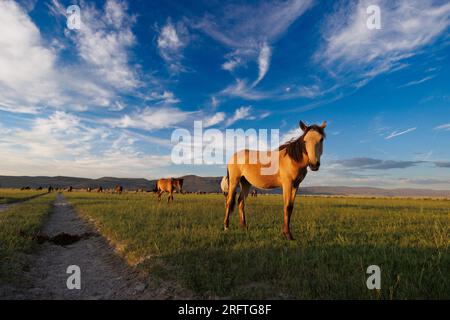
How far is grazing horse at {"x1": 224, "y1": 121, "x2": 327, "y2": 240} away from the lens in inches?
303

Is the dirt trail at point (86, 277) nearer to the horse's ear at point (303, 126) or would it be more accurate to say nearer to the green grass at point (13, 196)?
the horse's ear at point (303, 126)

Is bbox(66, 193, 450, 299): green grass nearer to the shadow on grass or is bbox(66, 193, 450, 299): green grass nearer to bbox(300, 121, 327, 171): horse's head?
Result: the shadow on grass

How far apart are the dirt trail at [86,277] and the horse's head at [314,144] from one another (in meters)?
5.00

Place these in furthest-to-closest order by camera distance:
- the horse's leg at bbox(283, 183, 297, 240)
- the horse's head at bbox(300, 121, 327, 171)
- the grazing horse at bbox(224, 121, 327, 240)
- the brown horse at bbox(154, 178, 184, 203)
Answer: the brown horse at bbox(154, 178, 184, 203) → the horse's leg at bbox(283, 183, 297, 240) → the grazing horse at bbox(224, 121, 327, 240) → the horse's head at bbox(300, 121, 327, 171)

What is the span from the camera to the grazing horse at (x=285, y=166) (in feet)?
25.3

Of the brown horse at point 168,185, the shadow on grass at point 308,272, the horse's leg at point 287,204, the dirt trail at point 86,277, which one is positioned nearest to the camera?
the shadow on grass at point 308,272

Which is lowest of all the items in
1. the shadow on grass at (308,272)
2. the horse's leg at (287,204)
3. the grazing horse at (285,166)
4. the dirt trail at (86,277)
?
the dirt trail at (86,277)

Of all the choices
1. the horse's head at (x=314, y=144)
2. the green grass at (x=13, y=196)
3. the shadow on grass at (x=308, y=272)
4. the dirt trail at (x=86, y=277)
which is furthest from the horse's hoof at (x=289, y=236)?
the green grass at (x=13, y=196)

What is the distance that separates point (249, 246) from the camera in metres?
6.73

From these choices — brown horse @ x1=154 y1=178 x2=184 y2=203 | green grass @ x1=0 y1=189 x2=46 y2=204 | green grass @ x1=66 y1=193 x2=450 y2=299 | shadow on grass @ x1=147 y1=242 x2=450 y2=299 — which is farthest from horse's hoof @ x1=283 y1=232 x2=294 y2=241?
green grass @ x1=0 y1=189 x2=46 y2=204
